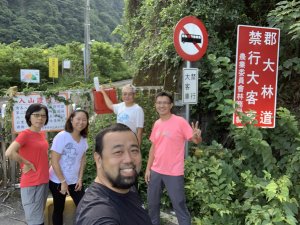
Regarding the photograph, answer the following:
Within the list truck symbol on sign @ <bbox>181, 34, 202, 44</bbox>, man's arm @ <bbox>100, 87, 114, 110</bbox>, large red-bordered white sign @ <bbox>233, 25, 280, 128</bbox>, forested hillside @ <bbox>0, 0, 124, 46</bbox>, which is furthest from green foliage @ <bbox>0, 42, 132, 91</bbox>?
large red-bordered white sign @ <bbox>233, 25, 280, 128</bbox>

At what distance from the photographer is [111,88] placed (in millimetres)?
5266

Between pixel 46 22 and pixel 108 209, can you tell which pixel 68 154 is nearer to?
pixel 108 209

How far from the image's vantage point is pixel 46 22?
43.6 m

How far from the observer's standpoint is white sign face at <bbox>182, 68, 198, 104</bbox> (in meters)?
4.12

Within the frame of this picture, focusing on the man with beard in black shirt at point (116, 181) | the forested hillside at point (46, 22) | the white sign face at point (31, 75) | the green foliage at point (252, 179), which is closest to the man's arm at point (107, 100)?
the green foliage at point (252, 179)

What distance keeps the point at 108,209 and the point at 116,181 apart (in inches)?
5.7

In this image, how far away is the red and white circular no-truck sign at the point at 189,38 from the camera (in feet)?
13.4

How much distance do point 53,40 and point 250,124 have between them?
41.4 meters

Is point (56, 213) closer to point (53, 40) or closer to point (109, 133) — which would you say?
point (109, 133)

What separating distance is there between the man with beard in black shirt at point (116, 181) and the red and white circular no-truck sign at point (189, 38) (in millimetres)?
2635

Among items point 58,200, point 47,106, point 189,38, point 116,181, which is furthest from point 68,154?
point 116,181

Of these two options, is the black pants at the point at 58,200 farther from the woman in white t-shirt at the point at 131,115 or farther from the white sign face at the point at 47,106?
the white sign face at the point at 47,106

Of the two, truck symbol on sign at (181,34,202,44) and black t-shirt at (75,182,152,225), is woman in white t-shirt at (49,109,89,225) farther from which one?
black t-shirt at (75,182,152,225)

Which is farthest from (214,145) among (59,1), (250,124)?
(59,1)
